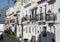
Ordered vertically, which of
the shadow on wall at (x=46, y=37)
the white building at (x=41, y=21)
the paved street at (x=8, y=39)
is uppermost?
the white building at (x=41, y=21)

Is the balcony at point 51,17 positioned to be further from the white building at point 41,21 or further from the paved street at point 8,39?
the paved street at point 8,39

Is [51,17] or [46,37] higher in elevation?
[51,17]

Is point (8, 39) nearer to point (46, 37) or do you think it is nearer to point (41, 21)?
point (41, 21)

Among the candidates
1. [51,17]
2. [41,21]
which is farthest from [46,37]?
[51,17]

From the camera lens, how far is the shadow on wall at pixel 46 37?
124 ft

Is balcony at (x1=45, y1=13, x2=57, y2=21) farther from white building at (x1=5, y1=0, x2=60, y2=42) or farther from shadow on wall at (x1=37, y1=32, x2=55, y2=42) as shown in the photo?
shadow on wall at (x1=37, y1=32, x2=55, y2=42)

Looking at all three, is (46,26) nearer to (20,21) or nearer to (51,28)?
(51,28)

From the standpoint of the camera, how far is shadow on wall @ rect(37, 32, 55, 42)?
37.8 m

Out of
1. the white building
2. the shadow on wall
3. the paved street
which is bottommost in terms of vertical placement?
the paved street

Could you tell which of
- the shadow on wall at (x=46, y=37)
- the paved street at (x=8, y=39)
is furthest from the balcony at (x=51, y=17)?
the paved street at (x=8, y=39)

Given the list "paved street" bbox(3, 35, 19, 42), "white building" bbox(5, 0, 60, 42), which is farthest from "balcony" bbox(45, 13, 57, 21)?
"paved street" bbox(3, 35, 19, 42)

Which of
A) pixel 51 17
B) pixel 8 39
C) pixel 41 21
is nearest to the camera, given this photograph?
pixel 51 17

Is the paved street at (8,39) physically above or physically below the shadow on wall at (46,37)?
below

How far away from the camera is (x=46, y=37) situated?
39594mm
